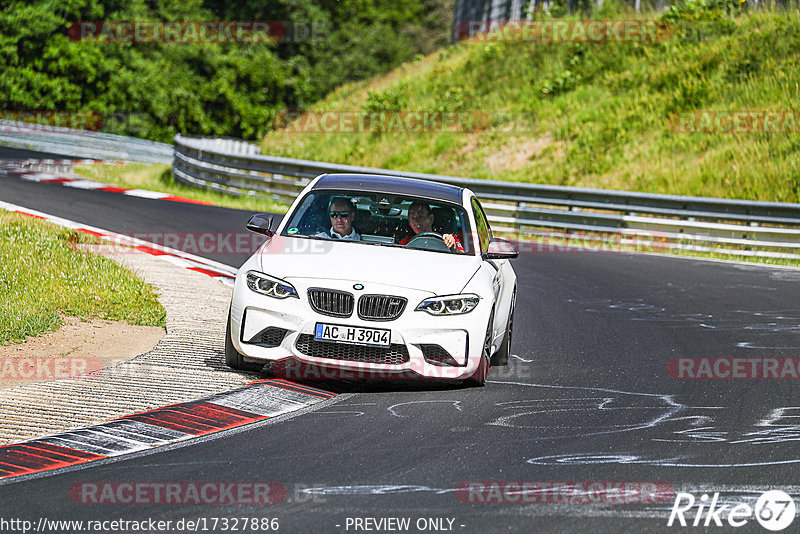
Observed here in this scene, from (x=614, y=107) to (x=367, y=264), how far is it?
919 inches

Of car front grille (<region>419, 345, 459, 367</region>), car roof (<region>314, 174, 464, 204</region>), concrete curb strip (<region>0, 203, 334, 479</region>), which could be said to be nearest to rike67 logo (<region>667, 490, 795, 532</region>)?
car front grille (<region>419, 345, 459, 367</region>)

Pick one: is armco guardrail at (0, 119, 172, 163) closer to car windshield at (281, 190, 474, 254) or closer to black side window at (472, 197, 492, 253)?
black side window at (472, 197, 492, 253)

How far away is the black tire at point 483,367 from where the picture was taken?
7927mm

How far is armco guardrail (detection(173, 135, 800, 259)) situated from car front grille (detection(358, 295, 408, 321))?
518 inches

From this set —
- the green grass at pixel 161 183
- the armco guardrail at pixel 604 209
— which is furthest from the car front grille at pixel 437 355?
the green grass at pixel 161 183

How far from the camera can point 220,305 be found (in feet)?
36.5

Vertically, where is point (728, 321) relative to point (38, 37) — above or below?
below

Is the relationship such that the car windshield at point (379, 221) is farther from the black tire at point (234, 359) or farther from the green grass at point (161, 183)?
the green grass at point (161, 183)

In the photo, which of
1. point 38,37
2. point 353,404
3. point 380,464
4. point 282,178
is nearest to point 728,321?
point 353,404

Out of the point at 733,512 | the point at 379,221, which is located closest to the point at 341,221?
the point at 379,221

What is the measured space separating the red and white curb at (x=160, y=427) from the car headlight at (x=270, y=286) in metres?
0.65

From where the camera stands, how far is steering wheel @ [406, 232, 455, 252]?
8695 mm

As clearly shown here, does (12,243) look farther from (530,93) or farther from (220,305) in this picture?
(530,93)

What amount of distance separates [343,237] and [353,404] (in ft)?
6.20
